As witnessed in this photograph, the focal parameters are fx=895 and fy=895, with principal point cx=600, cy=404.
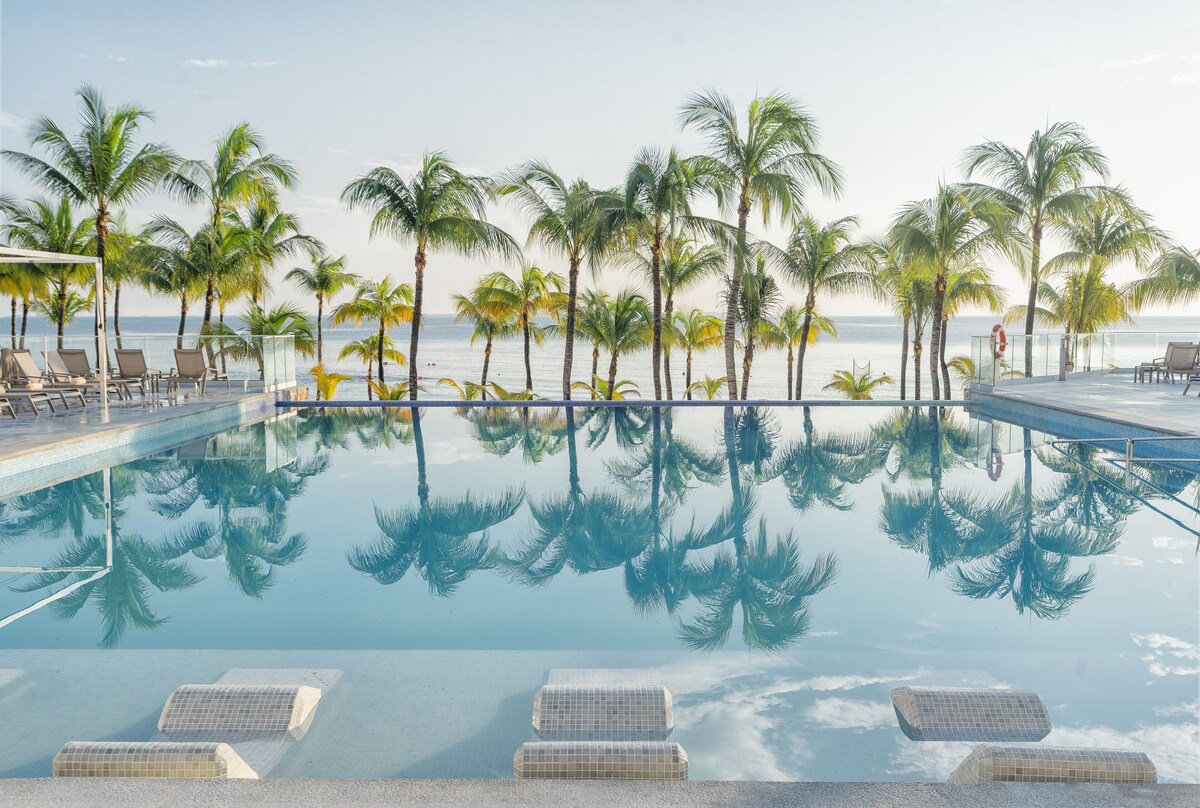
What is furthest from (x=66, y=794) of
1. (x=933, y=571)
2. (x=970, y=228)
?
(x=970, y=228)

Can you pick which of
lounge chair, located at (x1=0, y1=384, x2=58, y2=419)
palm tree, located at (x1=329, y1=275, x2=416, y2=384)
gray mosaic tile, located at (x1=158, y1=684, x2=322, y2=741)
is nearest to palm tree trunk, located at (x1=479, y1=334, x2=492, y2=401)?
palm tree, located at (x1=329, y1=275, x2=416, y2=384)

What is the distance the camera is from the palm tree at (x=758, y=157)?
16312 mm

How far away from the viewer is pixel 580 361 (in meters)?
59.2

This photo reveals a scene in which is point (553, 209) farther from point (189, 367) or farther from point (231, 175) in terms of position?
point (189, 367)

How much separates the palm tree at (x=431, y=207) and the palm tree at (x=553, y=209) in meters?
0.63

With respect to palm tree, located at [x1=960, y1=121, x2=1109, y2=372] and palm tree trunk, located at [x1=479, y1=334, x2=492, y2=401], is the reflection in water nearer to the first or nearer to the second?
palm tree, located at [x1=960, y1=121, x2=1109, y2=372]

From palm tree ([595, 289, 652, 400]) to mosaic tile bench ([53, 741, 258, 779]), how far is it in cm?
2041

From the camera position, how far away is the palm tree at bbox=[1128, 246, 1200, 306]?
2002 centimetres

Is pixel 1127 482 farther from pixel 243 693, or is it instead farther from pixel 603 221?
pixel 603 221

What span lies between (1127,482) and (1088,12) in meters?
13.9

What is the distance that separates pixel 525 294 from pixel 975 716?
2346cm

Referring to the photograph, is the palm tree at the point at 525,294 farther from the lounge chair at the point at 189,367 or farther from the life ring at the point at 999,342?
the life ring at the point at 999,342

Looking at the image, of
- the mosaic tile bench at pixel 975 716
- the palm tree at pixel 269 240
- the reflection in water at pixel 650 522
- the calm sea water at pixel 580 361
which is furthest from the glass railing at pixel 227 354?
the calm sea water at pixel 580 361

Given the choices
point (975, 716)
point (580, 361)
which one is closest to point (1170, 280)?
point (975, 716)
